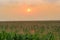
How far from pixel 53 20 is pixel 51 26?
69 mm

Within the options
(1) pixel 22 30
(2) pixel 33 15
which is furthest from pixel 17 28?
(2) pixel 33 15

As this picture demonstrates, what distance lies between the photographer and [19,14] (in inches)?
31.3

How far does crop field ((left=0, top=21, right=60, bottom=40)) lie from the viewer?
2.67 ft

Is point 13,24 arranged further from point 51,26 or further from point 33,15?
point 51,26

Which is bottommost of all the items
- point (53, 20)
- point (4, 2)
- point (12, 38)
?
point (12, 38)

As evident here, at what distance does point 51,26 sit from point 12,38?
0.96 ft

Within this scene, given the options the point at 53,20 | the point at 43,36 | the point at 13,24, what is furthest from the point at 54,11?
the point at 13,24

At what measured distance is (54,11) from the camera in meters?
0.79

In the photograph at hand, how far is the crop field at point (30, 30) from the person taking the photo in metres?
0.81

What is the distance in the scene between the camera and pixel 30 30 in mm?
833

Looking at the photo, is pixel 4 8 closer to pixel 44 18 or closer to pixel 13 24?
pixel 13 24

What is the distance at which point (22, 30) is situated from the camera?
0.84 m

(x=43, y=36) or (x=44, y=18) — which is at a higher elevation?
(x=44, y=18)

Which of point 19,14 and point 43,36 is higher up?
point 19,14
